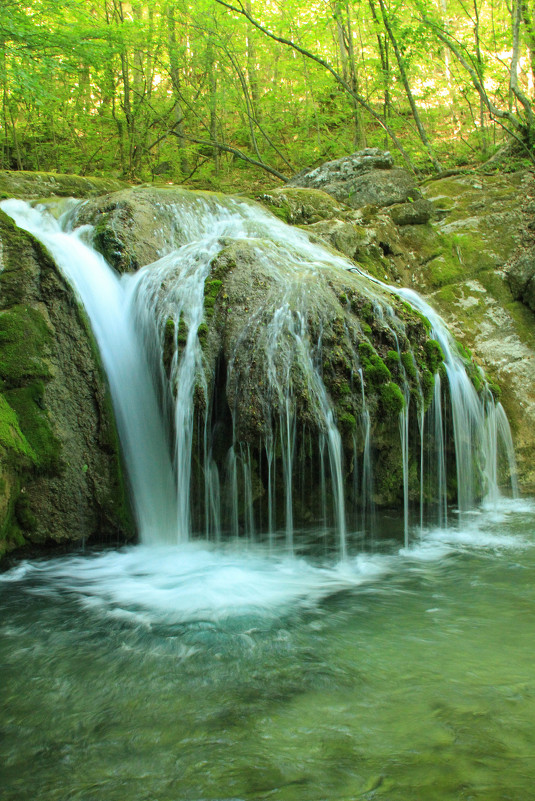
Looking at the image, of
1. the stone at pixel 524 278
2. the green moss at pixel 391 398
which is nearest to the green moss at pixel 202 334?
the green moss at pixel 391 398

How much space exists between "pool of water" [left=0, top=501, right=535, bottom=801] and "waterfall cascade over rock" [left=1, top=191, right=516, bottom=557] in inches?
27.7

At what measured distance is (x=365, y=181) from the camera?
980 centimetres

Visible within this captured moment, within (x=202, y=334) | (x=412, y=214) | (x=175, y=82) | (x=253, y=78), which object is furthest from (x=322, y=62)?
(x=202, y=334)

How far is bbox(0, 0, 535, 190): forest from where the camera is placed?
10.1 m

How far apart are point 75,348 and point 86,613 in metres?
2.48

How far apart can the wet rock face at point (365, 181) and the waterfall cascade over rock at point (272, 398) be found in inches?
173

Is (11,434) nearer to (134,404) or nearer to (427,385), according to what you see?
(134,404)

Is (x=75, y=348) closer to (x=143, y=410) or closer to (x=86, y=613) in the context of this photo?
(x=143, y=410)

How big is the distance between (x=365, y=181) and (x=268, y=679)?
30.5 ft

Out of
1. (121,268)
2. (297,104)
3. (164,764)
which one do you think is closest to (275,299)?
(121,268)

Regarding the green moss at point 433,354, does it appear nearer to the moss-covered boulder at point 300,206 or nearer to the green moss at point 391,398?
the green moss at point 391,398

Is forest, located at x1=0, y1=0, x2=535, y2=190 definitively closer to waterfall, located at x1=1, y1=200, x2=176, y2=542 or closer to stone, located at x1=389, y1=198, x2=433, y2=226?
stone, located at x1=389, y1=198, x2=433, y2=226

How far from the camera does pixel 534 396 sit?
7074 mm

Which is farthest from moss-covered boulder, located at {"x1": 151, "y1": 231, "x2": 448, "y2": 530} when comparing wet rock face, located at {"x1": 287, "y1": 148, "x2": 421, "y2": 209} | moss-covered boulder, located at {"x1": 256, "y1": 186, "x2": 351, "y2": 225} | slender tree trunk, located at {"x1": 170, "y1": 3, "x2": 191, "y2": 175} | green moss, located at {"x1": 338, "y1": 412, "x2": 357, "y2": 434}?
slender tree trunk, located at {"x1": 170, "y1": 3, "x2": 191, "y2": 175}
